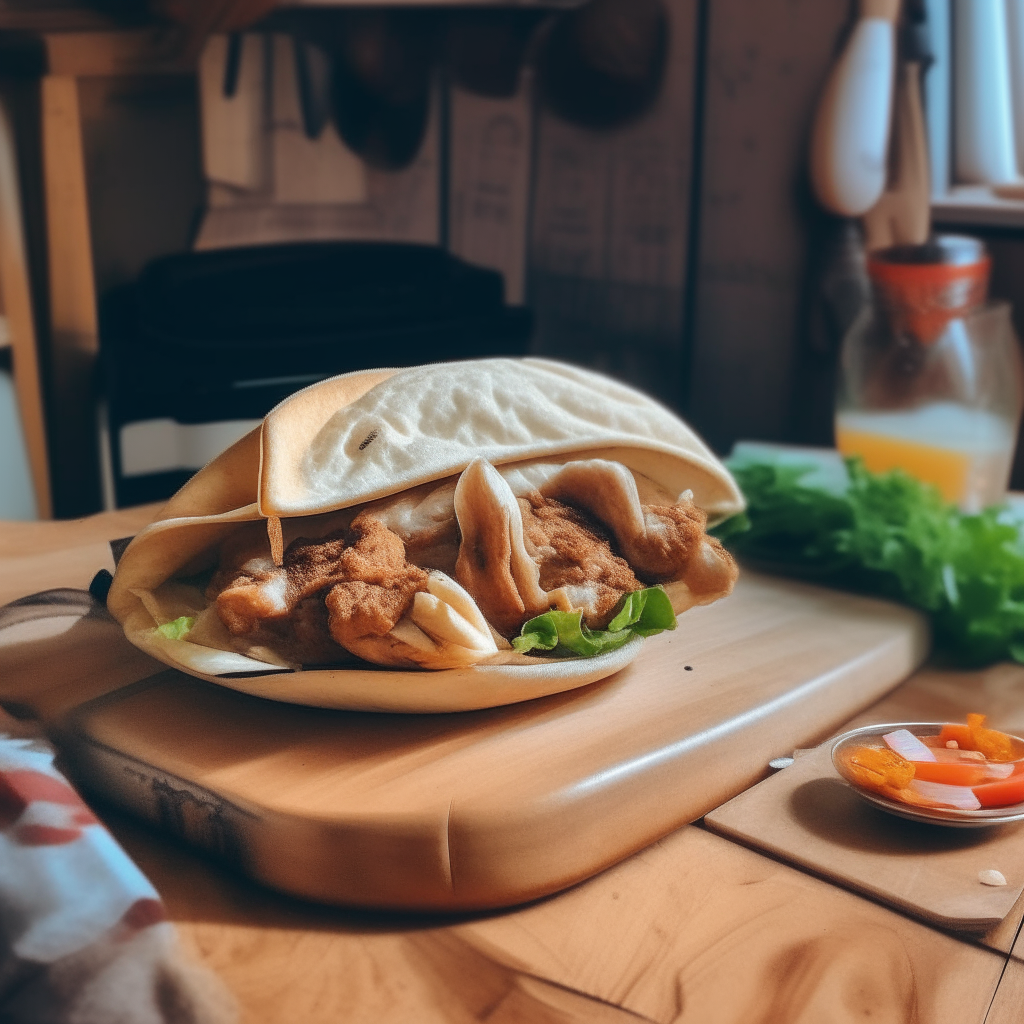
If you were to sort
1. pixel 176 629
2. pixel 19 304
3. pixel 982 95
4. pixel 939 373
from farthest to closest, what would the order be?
pixel 19 304 → pixel 982 95 → pixel 939 373 → pixel 176 629

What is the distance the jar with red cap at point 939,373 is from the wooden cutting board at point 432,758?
0.57m

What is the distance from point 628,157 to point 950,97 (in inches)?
27.3

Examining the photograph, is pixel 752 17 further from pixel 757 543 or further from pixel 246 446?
pixel 246 446

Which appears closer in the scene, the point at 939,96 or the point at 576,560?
the point at 576,560

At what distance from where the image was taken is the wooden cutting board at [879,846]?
84 cm

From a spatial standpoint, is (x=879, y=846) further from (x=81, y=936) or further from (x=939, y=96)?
(x=939, y=96)

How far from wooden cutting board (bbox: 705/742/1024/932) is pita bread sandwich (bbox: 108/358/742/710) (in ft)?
0.61

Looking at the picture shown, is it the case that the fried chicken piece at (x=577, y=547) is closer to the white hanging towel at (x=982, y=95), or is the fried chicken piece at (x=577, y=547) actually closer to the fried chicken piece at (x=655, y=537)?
the fried chicken piece at (x=655, y=537)

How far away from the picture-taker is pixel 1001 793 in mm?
933

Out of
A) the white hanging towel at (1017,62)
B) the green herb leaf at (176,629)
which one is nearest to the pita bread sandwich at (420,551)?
the green herb leaf at (176,629)

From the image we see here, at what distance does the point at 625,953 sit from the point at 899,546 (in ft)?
2.67

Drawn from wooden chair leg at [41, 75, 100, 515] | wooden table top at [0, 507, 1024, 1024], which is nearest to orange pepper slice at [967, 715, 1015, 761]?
wooden table top at [0, 507, 1024, 1024]

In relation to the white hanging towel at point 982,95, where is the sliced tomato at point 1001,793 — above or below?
below

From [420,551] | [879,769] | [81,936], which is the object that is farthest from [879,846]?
[81,936]
